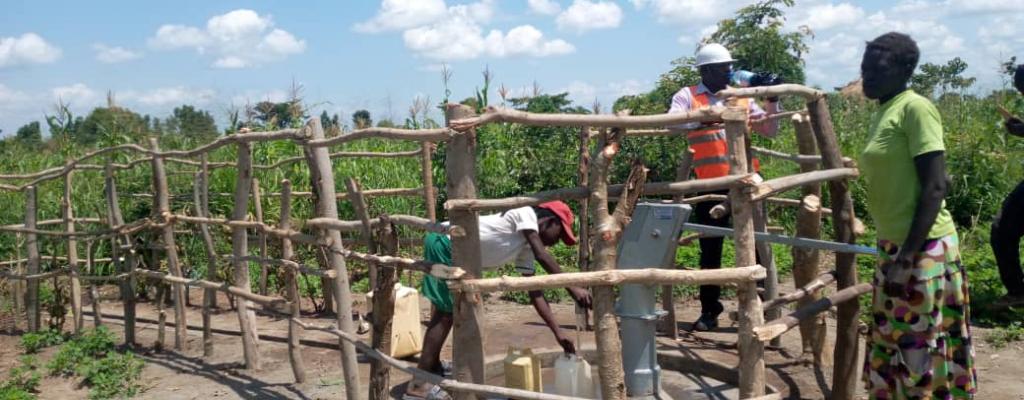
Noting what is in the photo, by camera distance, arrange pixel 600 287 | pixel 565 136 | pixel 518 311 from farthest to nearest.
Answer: pixel 565 136
pixel 518 311
pixel 600 287

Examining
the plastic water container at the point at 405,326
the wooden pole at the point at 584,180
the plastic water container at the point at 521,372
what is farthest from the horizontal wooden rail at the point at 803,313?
the plastic water container at the point at 405,326

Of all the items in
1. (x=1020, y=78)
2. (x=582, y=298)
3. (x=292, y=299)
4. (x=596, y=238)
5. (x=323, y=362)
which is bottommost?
(x=323, y=362)

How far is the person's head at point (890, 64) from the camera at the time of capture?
327cm

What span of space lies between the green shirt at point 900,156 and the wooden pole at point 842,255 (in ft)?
1.91

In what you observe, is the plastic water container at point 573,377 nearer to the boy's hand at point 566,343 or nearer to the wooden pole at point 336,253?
the boy's hand at point 566,343

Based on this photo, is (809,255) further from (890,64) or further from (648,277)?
(648,277)

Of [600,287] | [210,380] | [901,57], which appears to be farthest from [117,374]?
[901,57]

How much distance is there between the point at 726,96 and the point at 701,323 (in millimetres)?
2878

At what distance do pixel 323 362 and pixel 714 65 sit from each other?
3.19 metres

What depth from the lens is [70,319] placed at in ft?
26.2

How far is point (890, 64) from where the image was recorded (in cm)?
327

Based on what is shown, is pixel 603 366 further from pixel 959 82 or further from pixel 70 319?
pixel 959 82

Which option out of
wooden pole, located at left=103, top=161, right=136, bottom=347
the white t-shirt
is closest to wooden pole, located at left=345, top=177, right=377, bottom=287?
the white t-shirt

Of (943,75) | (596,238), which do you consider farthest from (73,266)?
(943,75)
